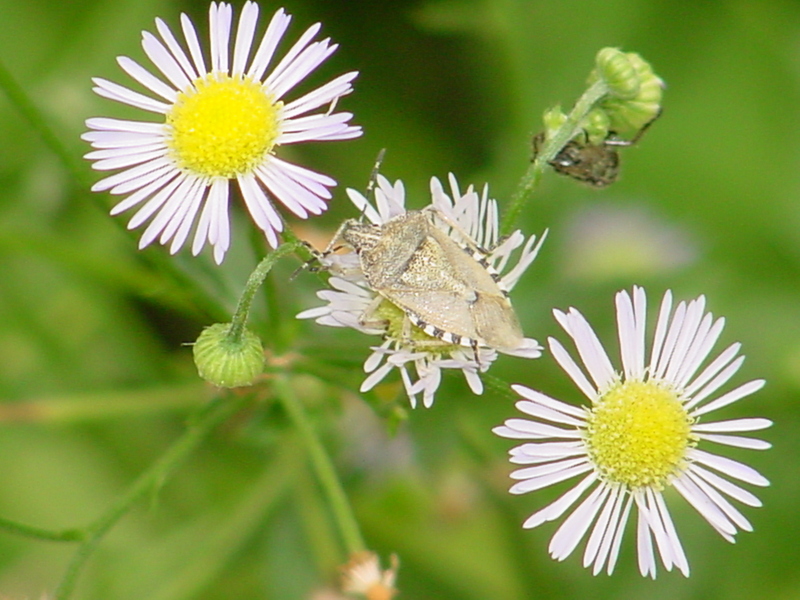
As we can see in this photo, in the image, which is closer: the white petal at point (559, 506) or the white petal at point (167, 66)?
the white petal at point (559, 506)

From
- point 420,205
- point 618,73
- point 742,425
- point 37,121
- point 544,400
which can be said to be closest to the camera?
point 544,400

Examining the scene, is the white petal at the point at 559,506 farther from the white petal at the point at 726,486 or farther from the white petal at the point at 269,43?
the white petal at the point at 269,43

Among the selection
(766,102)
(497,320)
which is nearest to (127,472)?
(497,320)

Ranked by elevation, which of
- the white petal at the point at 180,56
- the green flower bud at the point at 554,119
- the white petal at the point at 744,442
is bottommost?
the white petal at the point at 744,442

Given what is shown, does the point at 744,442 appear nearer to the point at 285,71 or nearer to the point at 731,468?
the point at 731,468


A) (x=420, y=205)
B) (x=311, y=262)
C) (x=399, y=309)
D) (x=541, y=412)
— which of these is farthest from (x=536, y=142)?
(x=420, y=205)

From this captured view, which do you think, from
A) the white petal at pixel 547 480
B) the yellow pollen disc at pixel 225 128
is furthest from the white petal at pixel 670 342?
the yellow pollen disc at pixel 225 128

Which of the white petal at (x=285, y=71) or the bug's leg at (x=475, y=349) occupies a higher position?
the white petal at (x=285, y=71)
